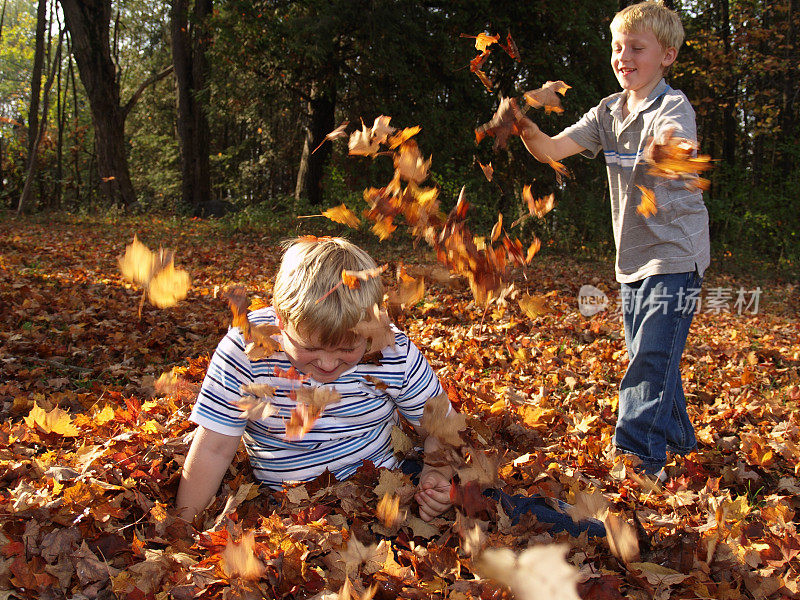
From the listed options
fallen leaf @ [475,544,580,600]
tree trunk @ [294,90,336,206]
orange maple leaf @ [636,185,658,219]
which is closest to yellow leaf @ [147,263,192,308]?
fallen leaf @ [475,544,580,600]

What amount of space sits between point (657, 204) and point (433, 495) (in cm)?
164

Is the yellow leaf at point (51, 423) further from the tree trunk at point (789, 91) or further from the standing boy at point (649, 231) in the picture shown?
the tree trunk at point (789, 91)

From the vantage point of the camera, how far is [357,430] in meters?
2.15

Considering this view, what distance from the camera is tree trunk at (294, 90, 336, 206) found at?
1343cm

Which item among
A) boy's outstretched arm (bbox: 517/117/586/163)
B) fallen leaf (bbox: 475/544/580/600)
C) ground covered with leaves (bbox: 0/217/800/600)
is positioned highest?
boy's outstretched arm (bbox: 517/117/586/163)

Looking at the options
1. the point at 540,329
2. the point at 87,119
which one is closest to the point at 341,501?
the point at 540,329

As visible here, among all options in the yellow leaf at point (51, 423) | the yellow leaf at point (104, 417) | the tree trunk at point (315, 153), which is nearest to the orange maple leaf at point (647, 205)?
the yellow leaf at point (104, 417)

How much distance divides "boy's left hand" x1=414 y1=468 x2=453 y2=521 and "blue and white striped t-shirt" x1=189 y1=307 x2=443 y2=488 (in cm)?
22

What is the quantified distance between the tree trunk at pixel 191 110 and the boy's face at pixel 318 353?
1554 centimetres

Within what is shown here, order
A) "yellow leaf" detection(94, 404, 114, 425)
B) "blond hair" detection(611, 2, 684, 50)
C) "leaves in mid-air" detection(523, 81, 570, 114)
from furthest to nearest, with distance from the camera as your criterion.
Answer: "yellow leaf" detection(94, 404, 114, 425)
"blond hair" detection(611, 2, 684, 50)
"leaves in mid-air" detection(523, 81, 570, 114)

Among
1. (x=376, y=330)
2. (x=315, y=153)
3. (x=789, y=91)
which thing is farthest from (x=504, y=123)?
(x=789, y=91)

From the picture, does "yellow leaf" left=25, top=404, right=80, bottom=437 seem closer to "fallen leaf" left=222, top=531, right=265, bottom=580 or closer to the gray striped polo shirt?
"fallen leaf" left=222, top=531, right=265, bottom=580

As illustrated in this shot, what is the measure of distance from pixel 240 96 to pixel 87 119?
67.8ft

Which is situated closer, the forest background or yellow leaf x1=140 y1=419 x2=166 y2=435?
yellow leaf x1=140 y1=419 x2=166 y2=435
